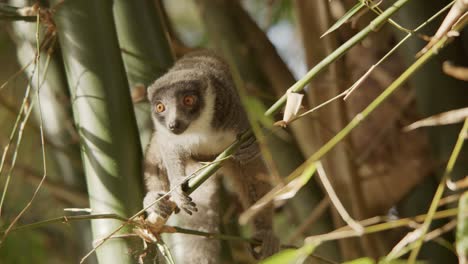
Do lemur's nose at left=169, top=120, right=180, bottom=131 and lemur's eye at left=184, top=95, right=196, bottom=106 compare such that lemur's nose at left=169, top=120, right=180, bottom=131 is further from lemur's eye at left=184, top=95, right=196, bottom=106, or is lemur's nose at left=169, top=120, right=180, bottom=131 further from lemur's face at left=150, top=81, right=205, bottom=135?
lemur's eye at left=184, top=95, right=196, bottom=106

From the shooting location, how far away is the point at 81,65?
71.6 inches

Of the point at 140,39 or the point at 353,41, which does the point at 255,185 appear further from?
the point at 353,41

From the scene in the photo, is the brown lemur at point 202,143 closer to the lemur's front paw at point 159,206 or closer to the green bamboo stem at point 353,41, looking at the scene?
the lemur's front paw at point 159,206

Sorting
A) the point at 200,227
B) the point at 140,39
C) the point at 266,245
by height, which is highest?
the point at 140,39

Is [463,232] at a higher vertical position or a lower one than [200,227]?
lower

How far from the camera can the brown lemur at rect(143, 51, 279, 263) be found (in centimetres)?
219

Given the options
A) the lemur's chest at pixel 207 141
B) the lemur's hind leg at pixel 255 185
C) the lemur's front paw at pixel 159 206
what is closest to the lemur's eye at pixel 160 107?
the lemur's chest at pixel 207 141

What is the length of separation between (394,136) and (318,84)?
2.60 feet

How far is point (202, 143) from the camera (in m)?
2.35

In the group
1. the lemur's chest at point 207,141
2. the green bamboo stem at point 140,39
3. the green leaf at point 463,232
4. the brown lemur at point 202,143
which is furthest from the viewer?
the lemur's chest at point 207,141

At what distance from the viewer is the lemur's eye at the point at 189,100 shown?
92.8 inches

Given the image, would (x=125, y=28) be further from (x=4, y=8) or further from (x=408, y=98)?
(x=408, y=98)

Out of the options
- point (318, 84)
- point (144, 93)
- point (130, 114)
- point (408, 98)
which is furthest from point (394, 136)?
point (130, 114)

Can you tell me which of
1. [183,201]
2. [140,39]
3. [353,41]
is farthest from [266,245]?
[353,41]
